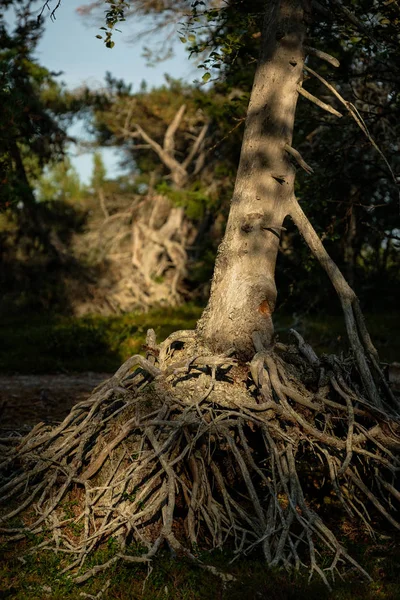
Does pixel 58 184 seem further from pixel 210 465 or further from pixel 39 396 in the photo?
pixel 210 465

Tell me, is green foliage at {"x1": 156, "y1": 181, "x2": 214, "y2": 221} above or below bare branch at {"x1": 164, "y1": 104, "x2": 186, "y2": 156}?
below

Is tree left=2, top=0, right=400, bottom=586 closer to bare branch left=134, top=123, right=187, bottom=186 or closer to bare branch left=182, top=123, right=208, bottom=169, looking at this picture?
bare branch left=134, top=123, right=187, bottom=186

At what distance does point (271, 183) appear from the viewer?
22.8 ft

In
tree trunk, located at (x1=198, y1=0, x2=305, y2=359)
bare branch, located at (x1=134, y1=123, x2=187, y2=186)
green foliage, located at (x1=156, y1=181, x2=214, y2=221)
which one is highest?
bare branch, located at (x1=134, y1=123, x2=187, y2=186)

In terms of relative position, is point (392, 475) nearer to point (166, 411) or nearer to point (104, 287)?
point (166, 411)

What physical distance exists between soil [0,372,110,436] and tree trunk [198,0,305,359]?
2.59 metres

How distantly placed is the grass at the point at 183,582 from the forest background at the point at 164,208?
509 centimetres

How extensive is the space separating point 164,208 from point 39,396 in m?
20.2

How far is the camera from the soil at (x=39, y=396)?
9.41 meters

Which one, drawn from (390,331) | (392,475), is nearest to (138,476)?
(392,475)

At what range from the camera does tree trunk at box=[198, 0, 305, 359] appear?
6.77 m

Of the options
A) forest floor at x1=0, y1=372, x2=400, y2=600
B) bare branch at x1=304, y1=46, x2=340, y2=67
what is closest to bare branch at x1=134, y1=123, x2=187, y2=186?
bare branch at x1=304, y1=46, x2=340, y2=67

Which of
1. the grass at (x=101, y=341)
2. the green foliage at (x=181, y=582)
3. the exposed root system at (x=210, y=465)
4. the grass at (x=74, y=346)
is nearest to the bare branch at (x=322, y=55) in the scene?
the exposed root system at (x=210, y=465)

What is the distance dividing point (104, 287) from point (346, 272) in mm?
8396
